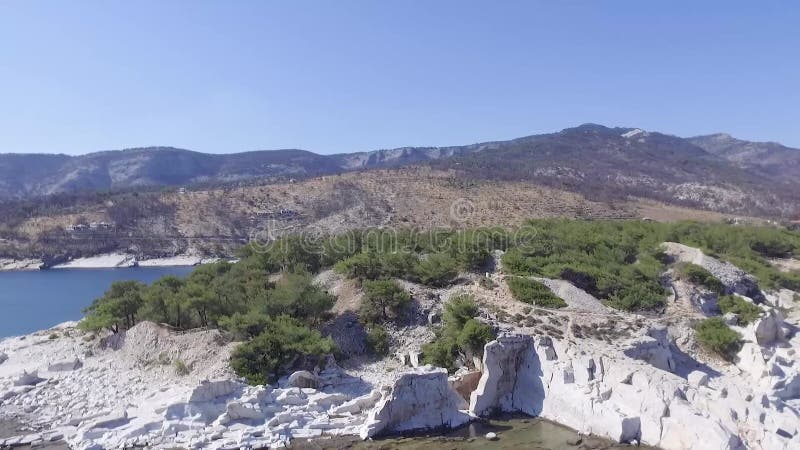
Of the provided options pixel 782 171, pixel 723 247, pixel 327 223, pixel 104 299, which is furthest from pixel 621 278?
pixel 782 171

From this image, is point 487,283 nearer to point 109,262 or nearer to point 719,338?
point 719,338

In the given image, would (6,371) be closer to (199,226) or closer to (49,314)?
(49,314)

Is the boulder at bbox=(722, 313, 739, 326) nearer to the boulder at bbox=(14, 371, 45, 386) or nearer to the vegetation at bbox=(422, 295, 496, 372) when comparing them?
the vegetation at bbox=(422, 295, 496, 372)

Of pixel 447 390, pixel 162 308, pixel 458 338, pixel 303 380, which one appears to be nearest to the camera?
pixel 447 390

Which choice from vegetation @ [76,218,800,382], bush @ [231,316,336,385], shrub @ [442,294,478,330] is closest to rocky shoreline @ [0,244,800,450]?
bush @ [231,316,336,385]

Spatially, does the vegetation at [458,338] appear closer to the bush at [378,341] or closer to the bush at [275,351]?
the bush at [378,341]

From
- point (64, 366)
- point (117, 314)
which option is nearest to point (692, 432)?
point (64, 366)
